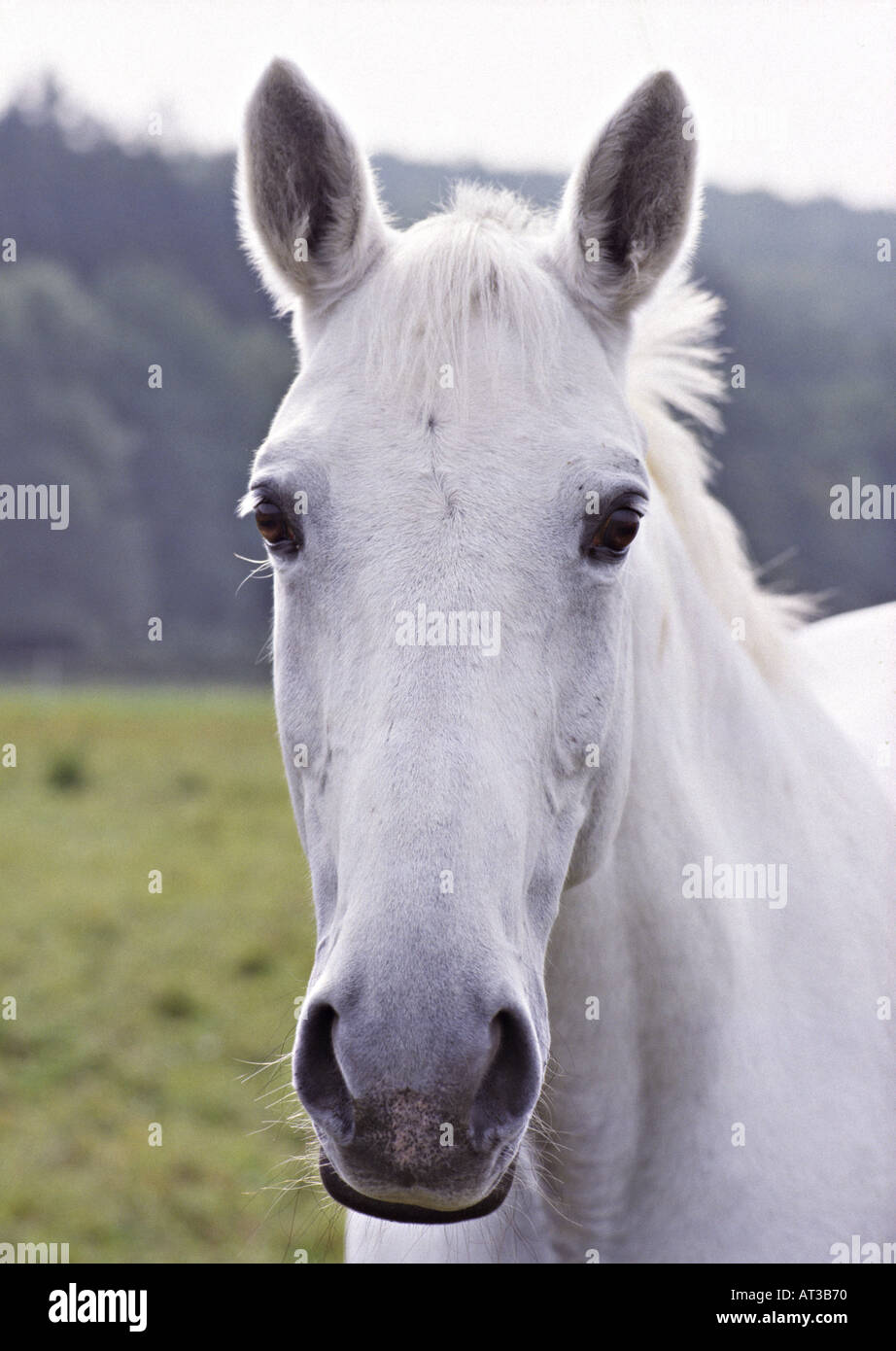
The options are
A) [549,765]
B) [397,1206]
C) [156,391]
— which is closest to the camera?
[397,1206]

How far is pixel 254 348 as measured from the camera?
3847 centimetres

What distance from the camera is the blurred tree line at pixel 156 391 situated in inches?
1251

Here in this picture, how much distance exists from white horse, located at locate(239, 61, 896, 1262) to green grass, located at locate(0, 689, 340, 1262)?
0.66 m

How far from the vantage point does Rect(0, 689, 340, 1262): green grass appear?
497cm

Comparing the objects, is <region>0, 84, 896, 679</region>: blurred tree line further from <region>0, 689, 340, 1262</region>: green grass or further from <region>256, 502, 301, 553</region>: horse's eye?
<region>256, 502, 301, 553</region>: horse's eye

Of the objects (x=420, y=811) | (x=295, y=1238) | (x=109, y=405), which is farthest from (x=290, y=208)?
(x=109, y=405)

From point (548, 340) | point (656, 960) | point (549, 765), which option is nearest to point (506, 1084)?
point (549, 765)

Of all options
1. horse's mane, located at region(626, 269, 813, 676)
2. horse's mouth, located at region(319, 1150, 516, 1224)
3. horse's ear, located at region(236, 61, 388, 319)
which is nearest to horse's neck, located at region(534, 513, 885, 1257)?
horse's mane, located at region(626, 269, 813, 676)

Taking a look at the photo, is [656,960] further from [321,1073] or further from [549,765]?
[321,1073]

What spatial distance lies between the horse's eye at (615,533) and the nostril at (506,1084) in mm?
787

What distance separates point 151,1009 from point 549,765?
6171 mm

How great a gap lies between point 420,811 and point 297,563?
1.85ft

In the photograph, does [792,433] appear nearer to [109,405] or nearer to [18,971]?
[109,405]

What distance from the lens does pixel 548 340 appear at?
198cm
